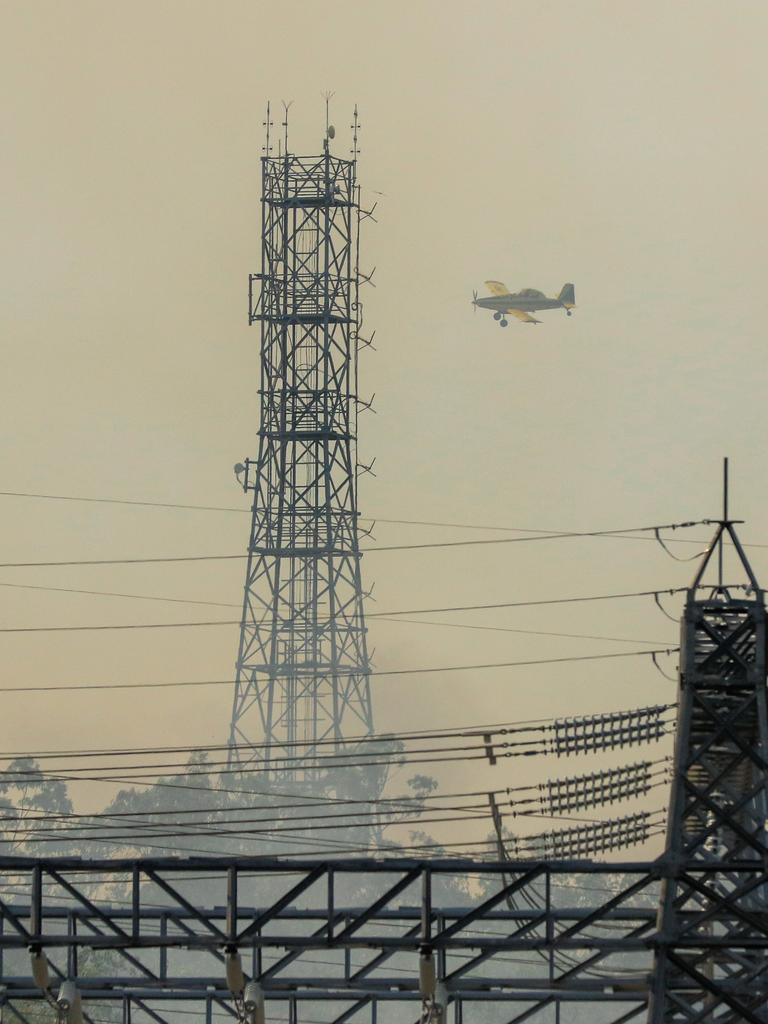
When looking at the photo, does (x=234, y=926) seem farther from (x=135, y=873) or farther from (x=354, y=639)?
(x=354, y=639)

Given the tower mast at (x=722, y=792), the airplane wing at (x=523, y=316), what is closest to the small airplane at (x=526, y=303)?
the airplane wing at (x=523, y=316)

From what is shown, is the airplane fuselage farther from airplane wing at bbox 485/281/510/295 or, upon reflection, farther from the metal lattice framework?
the metal lattice framework

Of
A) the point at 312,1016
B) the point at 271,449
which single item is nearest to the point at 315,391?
the point at 271,449

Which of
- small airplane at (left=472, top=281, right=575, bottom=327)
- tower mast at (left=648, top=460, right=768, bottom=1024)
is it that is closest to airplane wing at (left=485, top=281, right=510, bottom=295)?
small airplane at (left=472, top=281, right=575, bottom=327)

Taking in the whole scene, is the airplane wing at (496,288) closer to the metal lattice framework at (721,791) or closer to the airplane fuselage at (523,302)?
the airplane fuselage at (523,302)

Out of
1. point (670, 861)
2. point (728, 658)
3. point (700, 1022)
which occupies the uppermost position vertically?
point (728, 658)
